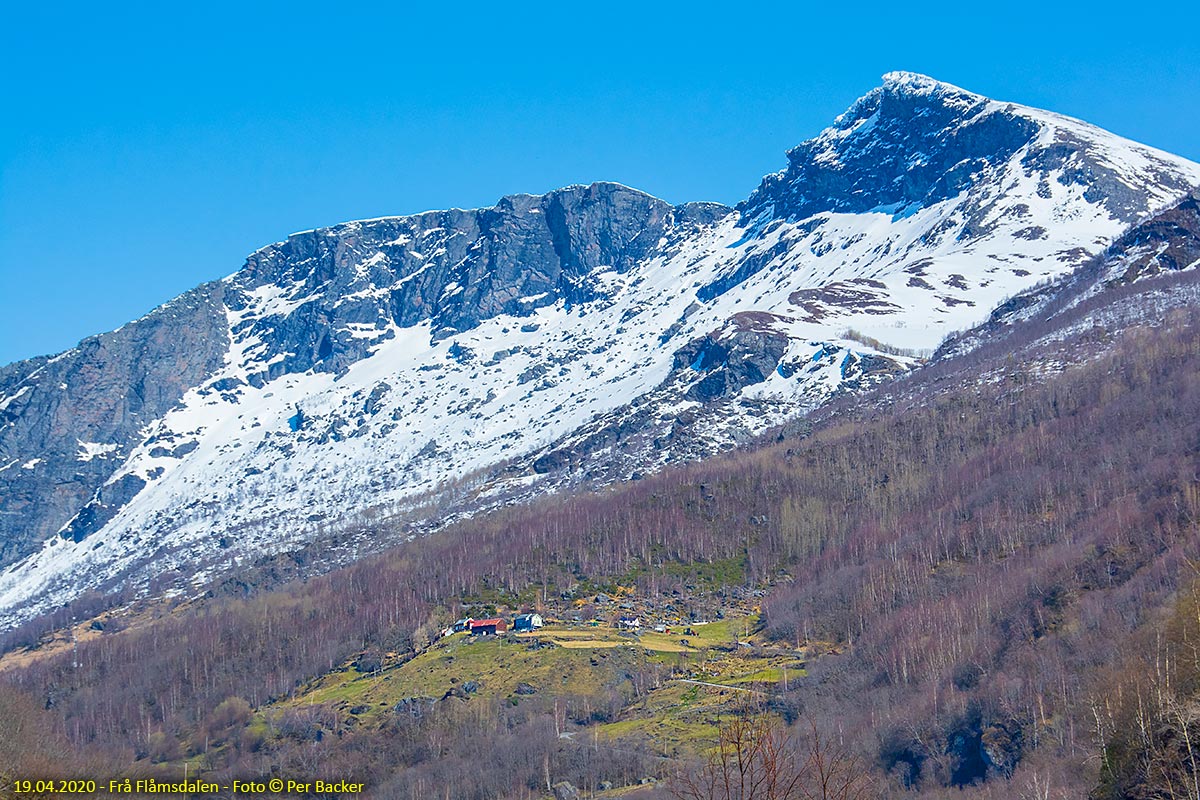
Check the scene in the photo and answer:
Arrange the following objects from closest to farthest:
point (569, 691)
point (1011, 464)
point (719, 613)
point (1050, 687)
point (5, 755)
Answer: point (5, 755) → point (1050, 687) → point (569, 691) → point (719, 613) → point (1011, 464)

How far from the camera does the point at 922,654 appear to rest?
13550 centimetres

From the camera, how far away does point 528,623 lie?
571 ft

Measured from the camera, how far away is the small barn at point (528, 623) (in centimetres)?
17312

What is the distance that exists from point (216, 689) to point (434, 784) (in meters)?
85.3

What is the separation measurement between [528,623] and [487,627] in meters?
6.16

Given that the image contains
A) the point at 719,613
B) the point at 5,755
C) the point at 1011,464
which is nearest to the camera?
the point at 5,755

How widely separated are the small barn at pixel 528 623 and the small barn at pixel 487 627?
1.57m

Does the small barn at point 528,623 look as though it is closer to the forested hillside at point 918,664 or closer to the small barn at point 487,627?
the small barn at point 487,627

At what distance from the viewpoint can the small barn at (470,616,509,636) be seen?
17200cm

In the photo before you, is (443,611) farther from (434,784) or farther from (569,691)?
(434,784)

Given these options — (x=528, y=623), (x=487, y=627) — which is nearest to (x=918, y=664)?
(x=528, y=623)

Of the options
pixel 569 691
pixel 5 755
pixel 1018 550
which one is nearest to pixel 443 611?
pixel 569 691

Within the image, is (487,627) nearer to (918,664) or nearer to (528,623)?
(528,623)

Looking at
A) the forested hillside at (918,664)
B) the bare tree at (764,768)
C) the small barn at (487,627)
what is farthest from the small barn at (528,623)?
the bare tree at (764,768)
